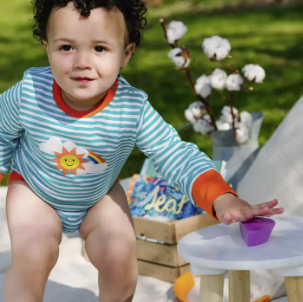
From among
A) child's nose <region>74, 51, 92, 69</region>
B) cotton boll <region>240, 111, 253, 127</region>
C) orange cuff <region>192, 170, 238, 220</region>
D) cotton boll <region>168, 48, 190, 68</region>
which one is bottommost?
orange cuff <region>192, 170, 238, 220</region>

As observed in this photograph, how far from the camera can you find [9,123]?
2084 mm

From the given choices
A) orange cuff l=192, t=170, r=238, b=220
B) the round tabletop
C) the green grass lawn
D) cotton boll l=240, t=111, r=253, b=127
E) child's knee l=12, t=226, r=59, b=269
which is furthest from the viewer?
the green grass lawn

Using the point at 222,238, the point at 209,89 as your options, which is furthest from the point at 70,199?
the point at 209,89

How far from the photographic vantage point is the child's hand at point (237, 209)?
167 cm

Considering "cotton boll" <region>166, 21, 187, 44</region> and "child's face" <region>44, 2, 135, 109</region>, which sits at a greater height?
"cotton boll" <region>166, 21, 187, 44</region>

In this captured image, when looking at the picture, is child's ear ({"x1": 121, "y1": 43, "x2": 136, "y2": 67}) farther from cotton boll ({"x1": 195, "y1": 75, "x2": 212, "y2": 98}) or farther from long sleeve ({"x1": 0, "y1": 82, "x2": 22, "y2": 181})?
cotton boll ({"x1": 195, "y1": 75, "x2": 212, "y2": 98})

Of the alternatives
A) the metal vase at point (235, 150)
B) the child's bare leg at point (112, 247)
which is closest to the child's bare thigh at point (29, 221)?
the child's bare leg at point (112, 247)

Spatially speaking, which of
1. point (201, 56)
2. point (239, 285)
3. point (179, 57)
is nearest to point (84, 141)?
point (239, 285)

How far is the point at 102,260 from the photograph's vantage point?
204cm

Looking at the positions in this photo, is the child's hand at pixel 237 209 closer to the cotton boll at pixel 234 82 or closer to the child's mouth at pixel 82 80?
the child's mouth at pixel 82 80

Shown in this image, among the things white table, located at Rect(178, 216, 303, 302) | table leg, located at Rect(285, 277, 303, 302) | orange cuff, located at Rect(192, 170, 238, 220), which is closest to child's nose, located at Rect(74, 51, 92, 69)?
orange cuff, located at Rect(192, 170, 238, 220)

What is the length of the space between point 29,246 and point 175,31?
5.47ft

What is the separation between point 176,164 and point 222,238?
→ 286 mm

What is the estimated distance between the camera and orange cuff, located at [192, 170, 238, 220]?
1.84 m
